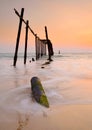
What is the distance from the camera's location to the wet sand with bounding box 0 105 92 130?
3.25 m

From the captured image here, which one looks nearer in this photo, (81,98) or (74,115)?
(74,115)

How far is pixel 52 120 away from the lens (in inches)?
140

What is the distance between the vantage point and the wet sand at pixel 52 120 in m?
3.25

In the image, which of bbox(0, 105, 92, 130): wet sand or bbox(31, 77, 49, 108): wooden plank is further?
bbox(31, 77, 49, 108): wooden plank

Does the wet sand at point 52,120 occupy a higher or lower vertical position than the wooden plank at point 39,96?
lower

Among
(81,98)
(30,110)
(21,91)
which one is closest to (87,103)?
(81,98)

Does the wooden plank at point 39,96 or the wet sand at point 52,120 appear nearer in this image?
the wet sand at point 52,120

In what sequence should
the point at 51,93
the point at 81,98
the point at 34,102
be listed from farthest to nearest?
the point at 51,93
the point at 81,98
the point at 34,102

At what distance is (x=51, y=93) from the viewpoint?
18.4ft

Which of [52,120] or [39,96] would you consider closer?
[52,120]

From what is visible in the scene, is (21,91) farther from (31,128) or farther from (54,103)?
(31,128)

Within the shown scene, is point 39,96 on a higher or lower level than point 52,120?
higher

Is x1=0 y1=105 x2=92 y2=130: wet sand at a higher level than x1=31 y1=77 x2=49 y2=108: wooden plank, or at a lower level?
lower

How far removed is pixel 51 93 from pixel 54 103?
3.32ft
